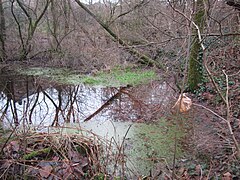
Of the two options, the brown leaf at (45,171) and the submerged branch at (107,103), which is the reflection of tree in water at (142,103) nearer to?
the submerged branch at (107,103)

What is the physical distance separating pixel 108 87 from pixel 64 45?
17.2ft

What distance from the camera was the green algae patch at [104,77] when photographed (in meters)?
10.6

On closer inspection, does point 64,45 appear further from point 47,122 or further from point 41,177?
point 41,177

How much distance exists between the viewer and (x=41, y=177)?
320 cm

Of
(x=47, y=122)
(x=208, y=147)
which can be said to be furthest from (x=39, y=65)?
(x=208, y=147)

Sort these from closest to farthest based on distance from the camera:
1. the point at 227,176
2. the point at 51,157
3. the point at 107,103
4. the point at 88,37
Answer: the point at 227,176, the point at 51,157, the point at 107,103, the point at 88,37

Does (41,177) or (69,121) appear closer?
(41,177)

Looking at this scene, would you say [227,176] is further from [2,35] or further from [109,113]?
[2,35]

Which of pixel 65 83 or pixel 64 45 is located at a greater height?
pixel 64 45

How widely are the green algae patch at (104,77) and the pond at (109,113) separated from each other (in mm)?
483

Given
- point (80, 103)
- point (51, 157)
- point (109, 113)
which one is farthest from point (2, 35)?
point (51, 157)

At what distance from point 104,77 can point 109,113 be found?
4411 mm

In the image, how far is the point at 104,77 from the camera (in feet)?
37.2

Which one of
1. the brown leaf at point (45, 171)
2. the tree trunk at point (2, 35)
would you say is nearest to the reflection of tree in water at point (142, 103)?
the brown leaf at point (45, 171)
